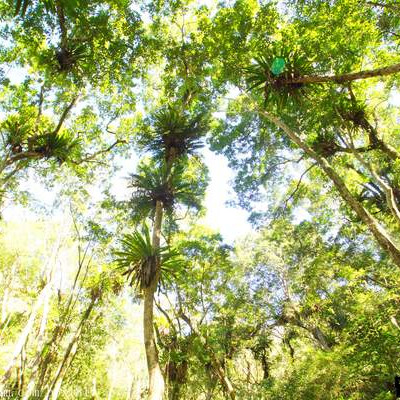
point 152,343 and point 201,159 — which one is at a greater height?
point 201,159

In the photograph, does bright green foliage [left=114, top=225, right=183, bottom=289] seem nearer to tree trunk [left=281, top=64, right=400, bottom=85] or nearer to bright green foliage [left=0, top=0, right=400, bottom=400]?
bright green foliage [left=0, top=0, right=400, bottom=400]

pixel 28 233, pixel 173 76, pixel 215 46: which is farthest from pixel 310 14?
pixel 28 233

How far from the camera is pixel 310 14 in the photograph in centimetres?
863

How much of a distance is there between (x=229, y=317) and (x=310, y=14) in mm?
12845

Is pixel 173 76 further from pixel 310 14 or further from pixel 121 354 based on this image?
pixel 121 354

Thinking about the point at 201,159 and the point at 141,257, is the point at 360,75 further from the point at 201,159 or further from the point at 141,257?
the point at 201,159

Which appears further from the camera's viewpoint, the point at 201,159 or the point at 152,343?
the point at 201,159

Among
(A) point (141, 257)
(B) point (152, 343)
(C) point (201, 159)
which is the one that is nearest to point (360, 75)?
(A) point (141, 257)

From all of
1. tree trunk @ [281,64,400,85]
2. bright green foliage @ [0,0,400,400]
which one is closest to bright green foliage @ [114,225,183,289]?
bright green foliage @ [0,0,400,400]

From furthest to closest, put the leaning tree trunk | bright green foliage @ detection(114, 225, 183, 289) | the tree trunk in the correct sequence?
bright green foliage @ detection(114, 225, 183, 289) → the leaning tree trunk → the tree trunk

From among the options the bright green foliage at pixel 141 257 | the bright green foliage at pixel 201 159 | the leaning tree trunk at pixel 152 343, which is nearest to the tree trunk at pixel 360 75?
the bright green foliage at pixel 201 159

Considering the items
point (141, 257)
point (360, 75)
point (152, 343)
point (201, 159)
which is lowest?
point (152, 343)

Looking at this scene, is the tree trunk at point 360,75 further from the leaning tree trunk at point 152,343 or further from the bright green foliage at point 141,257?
the leaning tree trunk at point 152,343

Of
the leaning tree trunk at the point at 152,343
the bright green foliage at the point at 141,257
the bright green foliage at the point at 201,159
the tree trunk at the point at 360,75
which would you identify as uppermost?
the bright green foliage at the point at 201,159
